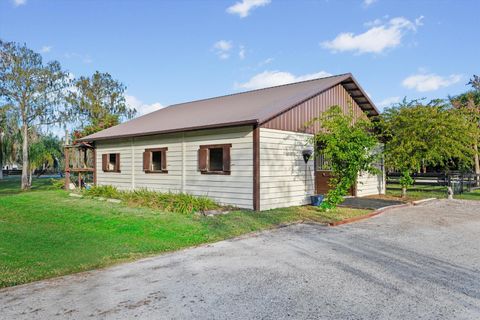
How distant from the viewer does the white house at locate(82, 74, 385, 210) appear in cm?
998

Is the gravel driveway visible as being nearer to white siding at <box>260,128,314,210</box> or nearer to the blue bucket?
white siding at <box>260,128,314,210</box>

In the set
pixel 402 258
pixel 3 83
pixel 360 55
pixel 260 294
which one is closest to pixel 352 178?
pixel 402 258

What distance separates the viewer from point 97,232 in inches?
282

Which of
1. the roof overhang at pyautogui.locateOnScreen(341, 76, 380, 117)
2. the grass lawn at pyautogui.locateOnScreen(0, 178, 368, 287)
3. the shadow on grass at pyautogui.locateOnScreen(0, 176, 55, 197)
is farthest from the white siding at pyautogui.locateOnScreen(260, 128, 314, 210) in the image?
the shadow on grass at pyautogui.locateOnScreen(0, 176, 55, 197)

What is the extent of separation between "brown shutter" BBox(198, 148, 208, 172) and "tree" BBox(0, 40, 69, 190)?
1397cm

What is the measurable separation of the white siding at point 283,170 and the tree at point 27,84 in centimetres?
1634

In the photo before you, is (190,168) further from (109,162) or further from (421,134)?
(421,134)

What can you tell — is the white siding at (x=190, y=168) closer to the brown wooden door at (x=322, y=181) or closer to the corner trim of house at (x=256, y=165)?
the corner trim of house at (x=256, y=165)

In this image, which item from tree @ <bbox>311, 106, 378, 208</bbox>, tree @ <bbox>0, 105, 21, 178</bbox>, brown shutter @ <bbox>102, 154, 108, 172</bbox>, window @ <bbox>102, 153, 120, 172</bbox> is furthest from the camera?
tree @ <bbox>0, 105, 21, 178</bbox>

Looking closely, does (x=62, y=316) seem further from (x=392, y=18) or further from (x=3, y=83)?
(x=3, y=83)

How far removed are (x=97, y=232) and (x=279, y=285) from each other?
184 inches

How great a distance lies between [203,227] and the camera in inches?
301

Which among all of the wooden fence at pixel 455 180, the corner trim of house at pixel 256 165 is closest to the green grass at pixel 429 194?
the wooden fence at pixel 455 180

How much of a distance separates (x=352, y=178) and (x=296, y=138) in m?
2.54
